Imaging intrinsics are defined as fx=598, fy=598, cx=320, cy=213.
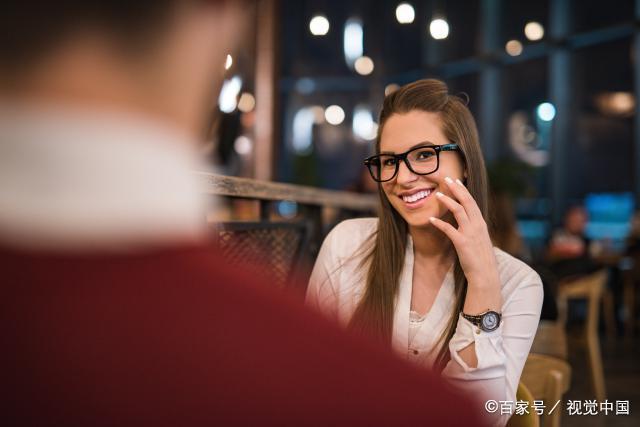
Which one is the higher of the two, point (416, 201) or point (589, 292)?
point (416, 201)

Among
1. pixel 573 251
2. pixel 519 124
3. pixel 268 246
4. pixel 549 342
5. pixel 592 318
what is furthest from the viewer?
pixel 519 124

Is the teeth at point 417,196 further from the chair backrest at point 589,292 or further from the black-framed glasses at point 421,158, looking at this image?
the chair backrest at point 589,292

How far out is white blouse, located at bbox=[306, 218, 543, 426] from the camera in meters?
1.13

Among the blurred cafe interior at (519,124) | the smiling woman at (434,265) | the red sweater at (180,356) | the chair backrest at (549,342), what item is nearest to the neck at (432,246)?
the smiling woman at (434,265)

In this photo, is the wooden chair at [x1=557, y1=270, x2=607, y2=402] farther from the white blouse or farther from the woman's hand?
the woman's hand

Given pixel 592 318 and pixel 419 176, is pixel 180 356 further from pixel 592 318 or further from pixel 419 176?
pixel 592 318

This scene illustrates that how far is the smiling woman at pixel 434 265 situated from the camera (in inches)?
45.9

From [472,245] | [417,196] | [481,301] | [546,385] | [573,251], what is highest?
[417,196]

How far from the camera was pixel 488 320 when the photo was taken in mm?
1161

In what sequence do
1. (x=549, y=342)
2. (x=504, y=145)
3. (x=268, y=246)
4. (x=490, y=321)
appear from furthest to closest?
(x=504, y=145) → (x=549, y=342) → (x=268, y=246) → (x=490, y=321)

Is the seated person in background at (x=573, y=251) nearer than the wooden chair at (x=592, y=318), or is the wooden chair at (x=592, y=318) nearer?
the wooden chair at (x=592, y=318)

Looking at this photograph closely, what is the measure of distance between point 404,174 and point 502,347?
0.42 m

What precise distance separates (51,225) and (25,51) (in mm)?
115

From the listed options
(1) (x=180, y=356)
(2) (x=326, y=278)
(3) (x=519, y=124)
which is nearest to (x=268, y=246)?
(2) (x=326, y=278)
